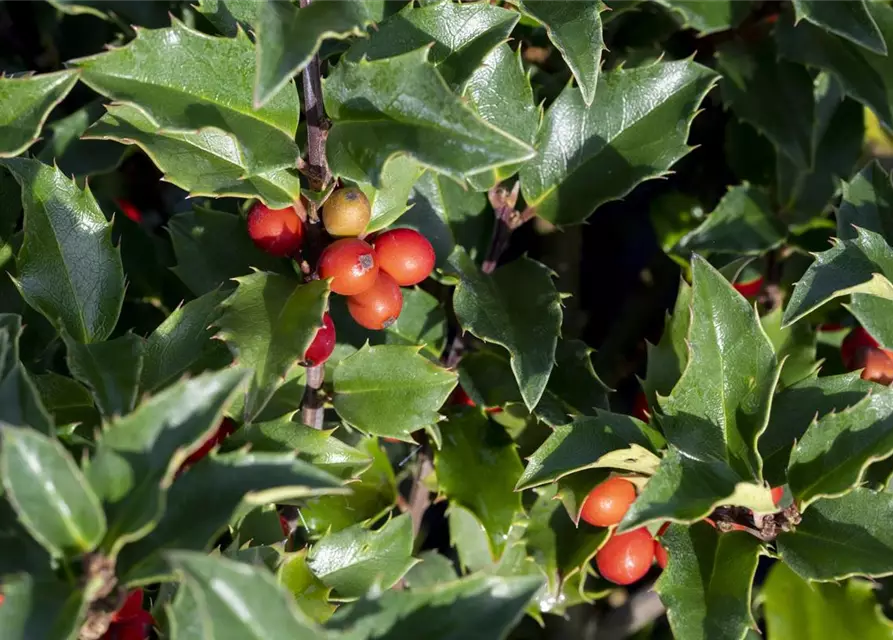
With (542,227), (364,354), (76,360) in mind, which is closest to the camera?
(76,360)

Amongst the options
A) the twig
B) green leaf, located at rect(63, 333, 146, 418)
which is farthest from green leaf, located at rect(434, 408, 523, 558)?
green leaf, located at rect(63, 333, 146, 418)

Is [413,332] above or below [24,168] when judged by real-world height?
below

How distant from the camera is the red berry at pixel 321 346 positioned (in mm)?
975

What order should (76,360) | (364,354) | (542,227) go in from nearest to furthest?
(76,360), (364,354), (542,227)

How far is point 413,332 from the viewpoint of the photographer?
1.24 metres

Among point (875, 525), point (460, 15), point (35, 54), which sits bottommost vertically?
point (875, 525)

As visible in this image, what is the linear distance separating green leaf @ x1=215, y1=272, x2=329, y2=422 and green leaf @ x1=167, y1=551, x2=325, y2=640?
271 millimetres

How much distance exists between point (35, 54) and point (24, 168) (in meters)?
0.68

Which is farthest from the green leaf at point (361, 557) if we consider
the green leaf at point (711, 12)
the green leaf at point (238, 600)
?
the green leaf at point (711, 12)

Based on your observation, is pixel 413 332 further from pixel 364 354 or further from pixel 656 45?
pixel 656 45

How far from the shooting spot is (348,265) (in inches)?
35.6

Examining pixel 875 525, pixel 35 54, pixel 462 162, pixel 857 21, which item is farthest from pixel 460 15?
pixel 35 54

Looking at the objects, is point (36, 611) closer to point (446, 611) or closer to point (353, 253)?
point (446, 611)

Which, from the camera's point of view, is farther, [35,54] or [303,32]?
[35,54]
